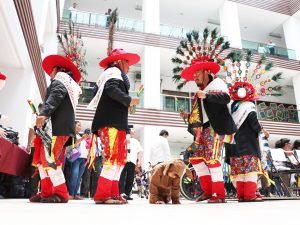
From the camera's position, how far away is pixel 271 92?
4.07 meters

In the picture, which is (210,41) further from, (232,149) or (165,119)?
(165,119)

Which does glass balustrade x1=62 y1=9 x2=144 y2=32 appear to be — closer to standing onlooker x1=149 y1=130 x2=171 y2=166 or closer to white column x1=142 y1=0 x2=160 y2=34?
white column x1=142 y1=0 x2=160 y2=34

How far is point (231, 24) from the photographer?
1340cm

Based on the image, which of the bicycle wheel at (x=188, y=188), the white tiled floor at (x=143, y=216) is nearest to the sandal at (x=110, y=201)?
the white tiled floor at (x=143, y=216)

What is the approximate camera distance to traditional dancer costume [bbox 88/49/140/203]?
264cm

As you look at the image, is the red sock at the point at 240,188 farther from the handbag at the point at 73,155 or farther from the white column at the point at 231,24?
the white column at the point at 231,24

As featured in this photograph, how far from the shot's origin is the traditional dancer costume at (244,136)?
3.26 metres

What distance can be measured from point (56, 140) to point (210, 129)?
1671 millimetres

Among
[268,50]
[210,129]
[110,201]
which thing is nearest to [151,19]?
[268,50]

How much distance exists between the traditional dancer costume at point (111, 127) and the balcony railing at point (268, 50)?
12183mm

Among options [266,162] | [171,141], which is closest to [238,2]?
[171,141]

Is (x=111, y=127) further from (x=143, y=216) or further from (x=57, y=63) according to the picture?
(x=143, y=216)

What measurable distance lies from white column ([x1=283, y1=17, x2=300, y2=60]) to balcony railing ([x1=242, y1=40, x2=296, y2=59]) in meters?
0.11

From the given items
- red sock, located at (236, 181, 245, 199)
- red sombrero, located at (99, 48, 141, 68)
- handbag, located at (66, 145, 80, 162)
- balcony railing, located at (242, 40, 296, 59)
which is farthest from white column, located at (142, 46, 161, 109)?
red sombrero, located at (99, 48, 141, 68)
